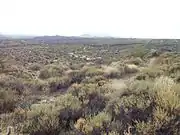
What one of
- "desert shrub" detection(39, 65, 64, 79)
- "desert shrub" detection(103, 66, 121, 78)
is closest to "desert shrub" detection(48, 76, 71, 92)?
"desert shrub" detection(103, 66, 121, 78)

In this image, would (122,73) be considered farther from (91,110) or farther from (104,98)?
(91,110)

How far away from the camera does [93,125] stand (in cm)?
707

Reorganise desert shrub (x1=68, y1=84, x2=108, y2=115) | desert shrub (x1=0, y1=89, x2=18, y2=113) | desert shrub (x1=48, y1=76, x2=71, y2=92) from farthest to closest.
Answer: desert shrub (x1=48, y1=76, x2=71, y2=92)
desert shrub (x1=0, y1=89, x2=18, y2=113)
desert shrub (x1=68, y1=84, x2=108, y2=115)

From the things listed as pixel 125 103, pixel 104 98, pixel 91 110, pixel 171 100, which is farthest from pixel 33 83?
pixel 171 100

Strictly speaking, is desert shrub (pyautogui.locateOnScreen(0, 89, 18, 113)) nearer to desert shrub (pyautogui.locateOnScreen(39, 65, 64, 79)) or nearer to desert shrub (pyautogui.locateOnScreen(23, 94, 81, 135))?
desert shrub (pyautogui.locateOnScreen(23, 94, 81, 135))

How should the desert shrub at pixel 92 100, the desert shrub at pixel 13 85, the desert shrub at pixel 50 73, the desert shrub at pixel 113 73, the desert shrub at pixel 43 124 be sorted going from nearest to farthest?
1. the desert shrub at pixel 43 124
2. the desert shrub at pixel 92 100
3. the desert shrub at pixel 13 85
4. the desert shrub at pixel 113 73
5. the desert shrub at pixel 50 73

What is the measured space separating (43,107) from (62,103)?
62 centimetres

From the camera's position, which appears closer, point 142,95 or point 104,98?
point 142,95

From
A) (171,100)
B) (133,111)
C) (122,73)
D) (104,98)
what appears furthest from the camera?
(122,73)

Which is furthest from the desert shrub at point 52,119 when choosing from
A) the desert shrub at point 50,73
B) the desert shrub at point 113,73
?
the desert shrub at point 50,73

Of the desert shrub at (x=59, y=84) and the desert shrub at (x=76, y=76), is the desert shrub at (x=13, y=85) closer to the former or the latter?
the desert shrub at (x=59, y=84)

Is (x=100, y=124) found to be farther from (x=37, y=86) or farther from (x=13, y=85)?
(x=37, y=86)

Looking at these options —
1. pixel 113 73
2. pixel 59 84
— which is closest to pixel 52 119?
pixel 59 84

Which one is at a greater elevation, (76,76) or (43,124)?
(43,124)
